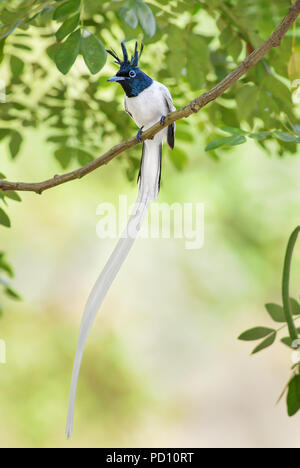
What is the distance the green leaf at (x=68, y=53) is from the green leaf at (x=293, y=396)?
0.51 m

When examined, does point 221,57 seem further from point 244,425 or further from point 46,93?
point 244,425

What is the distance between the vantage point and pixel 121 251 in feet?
2.35

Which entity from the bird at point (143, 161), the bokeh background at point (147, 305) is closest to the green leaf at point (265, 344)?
the bird at point (143, 161)

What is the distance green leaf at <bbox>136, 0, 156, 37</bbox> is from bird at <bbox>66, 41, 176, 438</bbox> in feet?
0.19

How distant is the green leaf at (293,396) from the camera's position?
29.7 inches

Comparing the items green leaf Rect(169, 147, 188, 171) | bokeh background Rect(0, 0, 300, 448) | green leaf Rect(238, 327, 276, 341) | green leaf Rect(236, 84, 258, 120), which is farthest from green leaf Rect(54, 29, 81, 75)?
bokeh background Rect(0, 0, 300, 448)

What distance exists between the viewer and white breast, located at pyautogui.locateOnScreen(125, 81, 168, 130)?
737 millimetres

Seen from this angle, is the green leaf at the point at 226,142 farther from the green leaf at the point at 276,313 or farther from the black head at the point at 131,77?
the green leaf at the point at 276,313

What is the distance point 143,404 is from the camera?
9.66ft

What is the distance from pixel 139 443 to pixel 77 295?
30.8 inches

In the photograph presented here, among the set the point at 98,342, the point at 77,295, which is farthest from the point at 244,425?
the point at 77,295

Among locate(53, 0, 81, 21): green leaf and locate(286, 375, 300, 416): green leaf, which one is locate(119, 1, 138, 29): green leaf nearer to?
locate(53, 0, 81, 21): green leaf

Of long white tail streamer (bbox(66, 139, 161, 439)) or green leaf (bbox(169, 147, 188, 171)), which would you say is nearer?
long white tail streamer (bbox(66, 139, 161, 439))

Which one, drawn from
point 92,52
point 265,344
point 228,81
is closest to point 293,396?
point 265,344
